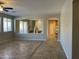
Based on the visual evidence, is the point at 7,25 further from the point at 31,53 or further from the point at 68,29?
the point at 68,29

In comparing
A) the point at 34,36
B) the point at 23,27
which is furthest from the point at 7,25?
the point at 34,36

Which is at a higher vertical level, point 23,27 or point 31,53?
point 23,27

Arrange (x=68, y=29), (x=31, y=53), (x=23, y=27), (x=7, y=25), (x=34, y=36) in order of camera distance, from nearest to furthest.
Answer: (x=68, y=29) < (x=31, y=53) < (x=7, y=25) < (x=34, y=36) < (x=23, y=27)

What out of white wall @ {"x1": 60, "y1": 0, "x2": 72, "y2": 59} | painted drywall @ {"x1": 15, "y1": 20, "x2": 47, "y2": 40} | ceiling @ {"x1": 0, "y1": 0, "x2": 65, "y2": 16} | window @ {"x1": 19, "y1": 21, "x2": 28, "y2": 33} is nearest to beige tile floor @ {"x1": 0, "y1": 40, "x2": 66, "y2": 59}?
white wall @ {"x1": 60, "y1": 0, "x2": 72, "y2": 59}

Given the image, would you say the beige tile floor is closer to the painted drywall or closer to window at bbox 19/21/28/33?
the painted drywall

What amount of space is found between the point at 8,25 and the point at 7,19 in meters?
0.63

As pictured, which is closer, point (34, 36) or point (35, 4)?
point (35, 4)

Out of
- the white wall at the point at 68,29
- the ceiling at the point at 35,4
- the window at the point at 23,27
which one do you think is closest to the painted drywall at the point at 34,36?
the window at the point at 23,27

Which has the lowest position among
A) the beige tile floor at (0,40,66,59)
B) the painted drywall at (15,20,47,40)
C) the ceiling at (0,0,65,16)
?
the beige tile floor at (0,40,66,59)

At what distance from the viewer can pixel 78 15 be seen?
3.69 m

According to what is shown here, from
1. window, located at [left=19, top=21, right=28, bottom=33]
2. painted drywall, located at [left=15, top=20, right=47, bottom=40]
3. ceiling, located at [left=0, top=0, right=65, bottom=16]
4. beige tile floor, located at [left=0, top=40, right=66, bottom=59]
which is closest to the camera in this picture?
beige tile floor, located at [left=0, top=40, right=66, bottom=59]

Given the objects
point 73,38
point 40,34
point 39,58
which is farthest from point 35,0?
point 40,34

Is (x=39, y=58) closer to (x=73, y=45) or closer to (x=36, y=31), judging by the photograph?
(x=73, y=45)

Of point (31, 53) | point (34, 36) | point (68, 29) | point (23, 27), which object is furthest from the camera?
point (23, 27)
